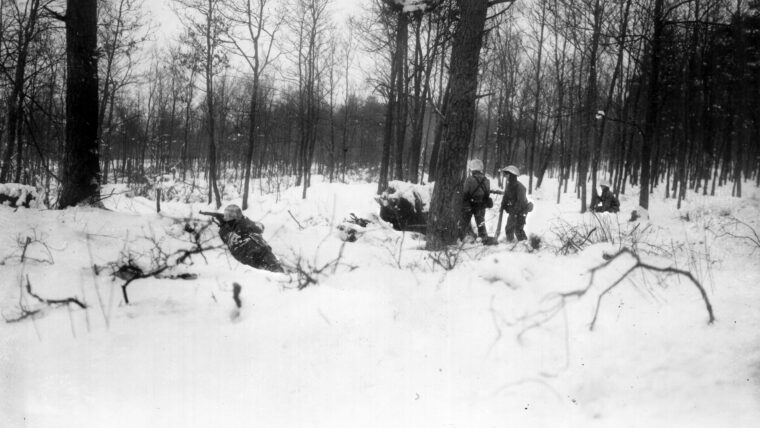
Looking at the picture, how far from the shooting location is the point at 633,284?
2.39 meters

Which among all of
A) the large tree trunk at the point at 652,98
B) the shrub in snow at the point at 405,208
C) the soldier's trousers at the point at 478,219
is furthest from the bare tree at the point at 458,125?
the large tree trunk at the point at 652,98

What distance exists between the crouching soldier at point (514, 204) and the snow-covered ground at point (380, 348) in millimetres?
5544

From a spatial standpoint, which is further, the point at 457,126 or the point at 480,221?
the point at 480,221

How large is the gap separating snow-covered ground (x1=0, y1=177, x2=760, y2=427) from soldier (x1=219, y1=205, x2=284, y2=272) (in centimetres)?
140

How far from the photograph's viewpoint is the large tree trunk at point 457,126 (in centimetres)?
538

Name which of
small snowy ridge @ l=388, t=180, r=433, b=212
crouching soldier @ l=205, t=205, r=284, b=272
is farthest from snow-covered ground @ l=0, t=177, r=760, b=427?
small snowy ridge @ l=388, t=180, r=433, b=212

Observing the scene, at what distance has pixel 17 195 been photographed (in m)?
4.61

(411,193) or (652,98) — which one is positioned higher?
(652,98)

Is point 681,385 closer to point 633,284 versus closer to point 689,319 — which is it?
point 689,319

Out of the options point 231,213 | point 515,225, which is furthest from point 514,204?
point 231,213

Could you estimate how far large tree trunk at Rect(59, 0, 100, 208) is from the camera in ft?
18.3

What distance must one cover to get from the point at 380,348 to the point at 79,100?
5.70m

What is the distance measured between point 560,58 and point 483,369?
2274cm

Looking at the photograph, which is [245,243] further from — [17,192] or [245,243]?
[17,192]
